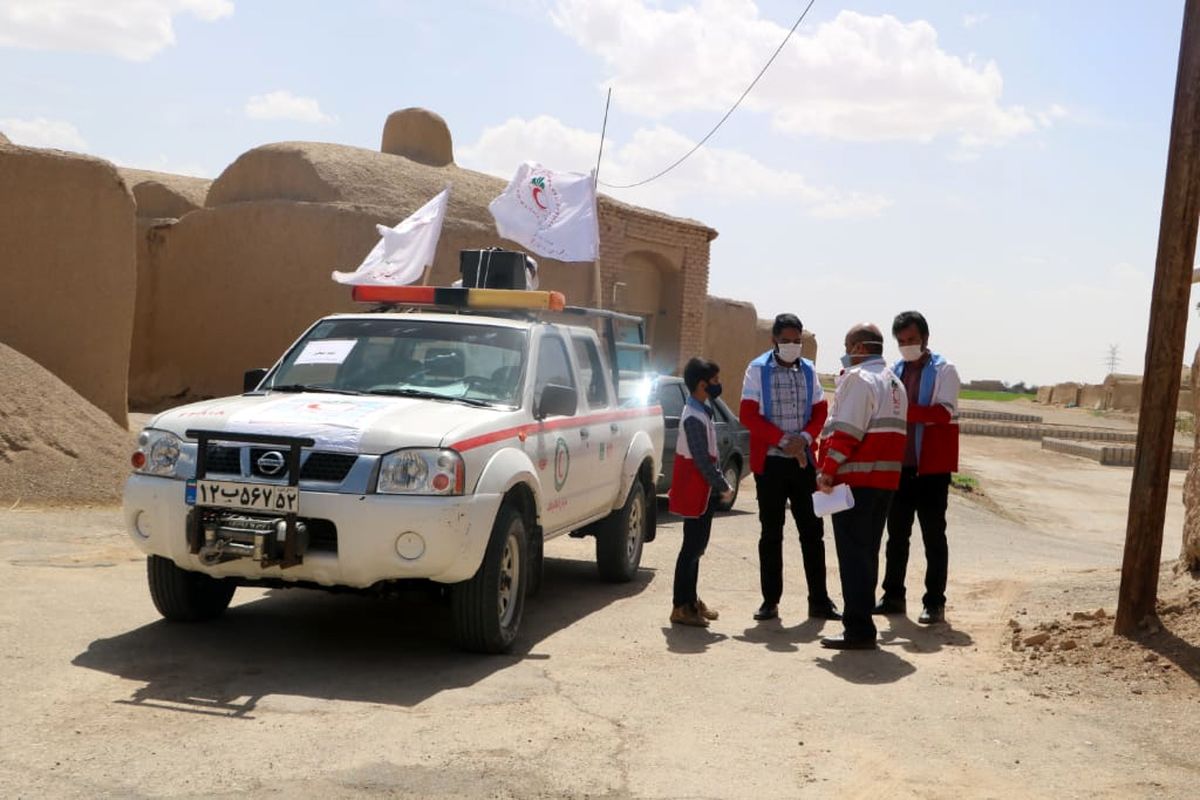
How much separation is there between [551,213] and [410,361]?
8.51 m

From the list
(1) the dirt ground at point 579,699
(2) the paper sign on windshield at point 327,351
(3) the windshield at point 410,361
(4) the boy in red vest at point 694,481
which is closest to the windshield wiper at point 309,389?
(3) the windshield at point 410,361

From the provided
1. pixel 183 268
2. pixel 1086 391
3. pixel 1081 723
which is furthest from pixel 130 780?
pixel 1086 391

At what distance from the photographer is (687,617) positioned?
26.4 ft

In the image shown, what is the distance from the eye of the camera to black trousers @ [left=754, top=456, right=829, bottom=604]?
820 centimetres

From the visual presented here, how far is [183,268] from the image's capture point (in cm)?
2067

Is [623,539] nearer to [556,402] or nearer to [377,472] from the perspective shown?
[556,402]


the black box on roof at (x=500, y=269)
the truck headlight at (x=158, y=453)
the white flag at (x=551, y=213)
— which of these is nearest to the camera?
the truck headlight at (x=158, y=453)

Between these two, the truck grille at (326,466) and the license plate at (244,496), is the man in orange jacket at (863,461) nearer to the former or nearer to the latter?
the truck grille at (326,466)

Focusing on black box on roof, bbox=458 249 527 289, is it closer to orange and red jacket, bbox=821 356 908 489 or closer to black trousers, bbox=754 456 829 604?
black trousers, bbox=754 456 829 604

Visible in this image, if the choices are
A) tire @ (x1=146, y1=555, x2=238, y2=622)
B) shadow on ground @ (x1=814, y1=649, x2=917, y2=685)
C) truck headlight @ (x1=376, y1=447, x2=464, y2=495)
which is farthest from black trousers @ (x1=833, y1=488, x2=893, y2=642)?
tire @ (x1=146, y1=555, x2=238, y2=622)

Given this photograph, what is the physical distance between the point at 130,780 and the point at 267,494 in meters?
1.85

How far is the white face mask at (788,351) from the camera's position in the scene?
810cm

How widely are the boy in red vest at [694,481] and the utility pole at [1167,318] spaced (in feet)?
7.48

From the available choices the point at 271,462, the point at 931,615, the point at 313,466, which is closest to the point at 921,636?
the point at 931,615
